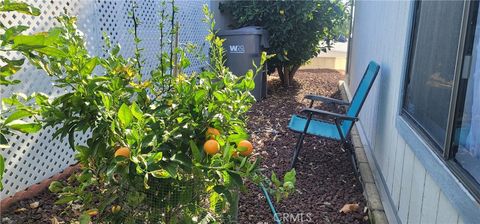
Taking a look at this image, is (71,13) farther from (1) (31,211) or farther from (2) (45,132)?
(1) (31,211)

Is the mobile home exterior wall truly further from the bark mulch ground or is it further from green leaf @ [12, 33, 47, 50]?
green leaf @ [12, 33, 47, 50]

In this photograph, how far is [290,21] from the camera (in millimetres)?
6699

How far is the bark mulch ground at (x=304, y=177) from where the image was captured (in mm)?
2646

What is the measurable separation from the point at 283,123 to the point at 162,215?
3597 millimetres

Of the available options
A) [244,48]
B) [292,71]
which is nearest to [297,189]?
[244,48]

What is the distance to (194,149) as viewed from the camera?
139 centimetres

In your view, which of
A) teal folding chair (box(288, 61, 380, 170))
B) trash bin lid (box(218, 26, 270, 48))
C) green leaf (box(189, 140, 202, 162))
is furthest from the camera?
trash bin lid (box(218, 26, 270, 48))

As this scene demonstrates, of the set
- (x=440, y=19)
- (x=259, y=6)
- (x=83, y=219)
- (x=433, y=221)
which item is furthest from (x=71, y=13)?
(x=259, y=6)

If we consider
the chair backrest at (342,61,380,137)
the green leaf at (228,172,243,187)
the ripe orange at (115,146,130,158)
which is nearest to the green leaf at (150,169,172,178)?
the ripe orange at (115,146,130,158)

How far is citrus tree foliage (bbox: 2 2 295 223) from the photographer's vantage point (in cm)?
133

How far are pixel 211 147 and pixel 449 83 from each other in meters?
1.11

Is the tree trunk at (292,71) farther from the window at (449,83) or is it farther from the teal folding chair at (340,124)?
the window at (449,83)

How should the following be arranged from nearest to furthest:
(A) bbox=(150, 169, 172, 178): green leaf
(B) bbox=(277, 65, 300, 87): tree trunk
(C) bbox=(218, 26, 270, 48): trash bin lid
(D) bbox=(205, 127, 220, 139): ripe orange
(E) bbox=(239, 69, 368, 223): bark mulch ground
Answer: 1. (A) bbox=(150, 169, 172, 178): green leaf
2. (D) bbox=(205, 127, 220, 139): ripe orange
3. (E) bbox=(239, 69, 368, 223): bark mulch ground
4. (C) bbox=(218, 26, 270, 48): trash bin lid
5. (B) bbox=(277, 65, 300, 87): tree trunk

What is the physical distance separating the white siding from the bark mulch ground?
1.01 feet
